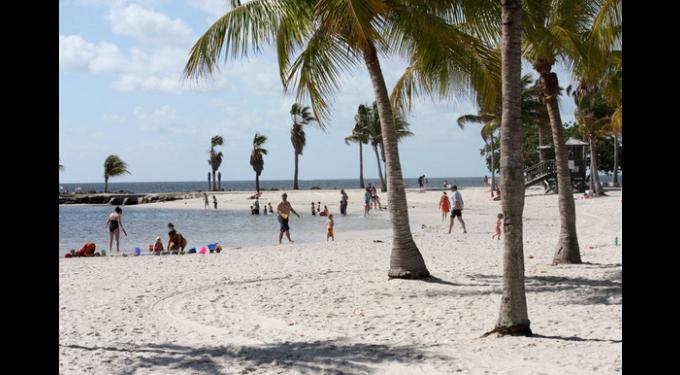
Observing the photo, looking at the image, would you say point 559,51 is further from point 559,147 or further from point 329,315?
point 329,315

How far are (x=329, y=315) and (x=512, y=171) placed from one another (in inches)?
149

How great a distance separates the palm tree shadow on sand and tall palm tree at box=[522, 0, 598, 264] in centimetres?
666

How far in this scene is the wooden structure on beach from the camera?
137 feet

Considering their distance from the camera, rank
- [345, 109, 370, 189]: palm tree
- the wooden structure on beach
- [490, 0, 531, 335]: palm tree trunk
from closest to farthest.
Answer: [490, 0, 531, 335]: palm tree trunk < the wooden structure on beach < [345, 109, 370, 189]: palm tree

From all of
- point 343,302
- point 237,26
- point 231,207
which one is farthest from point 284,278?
point 231,207

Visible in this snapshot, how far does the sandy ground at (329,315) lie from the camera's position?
22.3 feet

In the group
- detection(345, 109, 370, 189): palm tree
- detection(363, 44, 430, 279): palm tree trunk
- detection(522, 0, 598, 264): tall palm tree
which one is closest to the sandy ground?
detection(363, 44, 430, 279): palm tree trunk

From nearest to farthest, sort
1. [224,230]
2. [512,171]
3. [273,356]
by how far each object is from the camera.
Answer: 1. [273,356]
2. [512,171]
3. [224,230]

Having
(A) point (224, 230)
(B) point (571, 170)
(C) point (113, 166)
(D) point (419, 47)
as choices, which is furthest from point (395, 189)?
(C) point (113, 166)

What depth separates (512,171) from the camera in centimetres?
737

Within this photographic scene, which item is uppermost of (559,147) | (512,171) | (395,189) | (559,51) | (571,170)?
(559,51)

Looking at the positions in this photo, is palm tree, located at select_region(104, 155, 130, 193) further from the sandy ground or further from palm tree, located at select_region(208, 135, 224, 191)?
the sandy ground

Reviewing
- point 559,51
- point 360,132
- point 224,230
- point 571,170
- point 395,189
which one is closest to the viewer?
point 395,189
